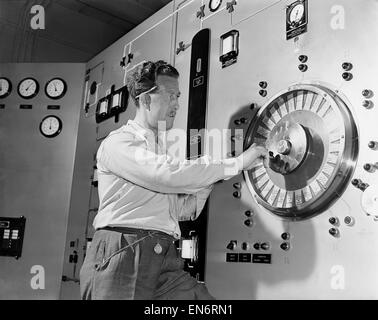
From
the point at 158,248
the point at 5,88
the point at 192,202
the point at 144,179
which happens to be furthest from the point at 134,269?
the point at 5,88

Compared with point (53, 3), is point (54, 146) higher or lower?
lower

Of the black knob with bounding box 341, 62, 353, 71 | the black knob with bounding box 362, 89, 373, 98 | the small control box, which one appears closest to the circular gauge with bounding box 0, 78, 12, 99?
the small control box

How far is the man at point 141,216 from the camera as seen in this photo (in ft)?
5.28

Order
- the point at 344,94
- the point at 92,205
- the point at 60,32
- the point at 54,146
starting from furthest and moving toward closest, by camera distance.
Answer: the point at 60,32
the point at 54,146
the point at 92,205
the point at 344,94

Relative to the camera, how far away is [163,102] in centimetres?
190

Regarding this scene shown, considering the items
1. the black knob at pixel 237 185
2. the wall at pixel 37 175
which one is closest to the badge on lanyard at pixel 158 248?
the black knob at pixel 237 185

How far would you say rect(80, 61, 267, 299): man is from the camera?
161 cm

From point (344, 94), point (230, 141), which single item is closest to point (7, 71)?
point (230, 141)

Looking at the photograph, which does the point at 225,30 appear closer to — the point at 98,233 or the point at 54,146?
the point at 98,233

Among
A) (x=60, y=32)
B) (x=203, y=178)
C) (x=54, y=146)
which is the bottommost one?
(x=203, y=178)

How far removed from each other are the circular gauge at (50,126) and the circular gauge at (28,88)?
28cm

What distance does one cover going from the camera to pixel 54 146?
4098 mm

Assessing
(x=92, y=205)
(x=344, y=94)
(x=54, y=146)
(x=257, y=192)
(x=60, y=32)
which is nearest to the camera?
(x=344, y=94)

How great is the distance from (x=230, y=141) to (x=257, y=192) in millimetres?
348
